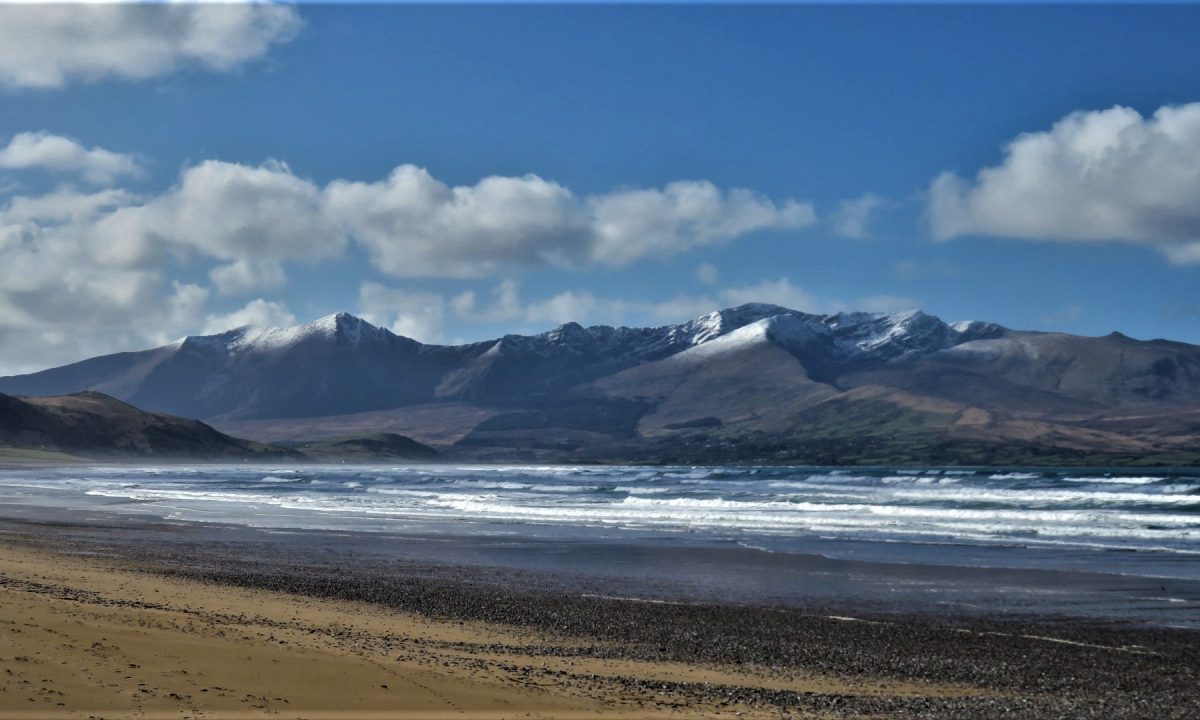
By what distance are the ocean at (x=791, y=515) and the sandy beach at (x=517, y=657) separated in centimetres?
1290

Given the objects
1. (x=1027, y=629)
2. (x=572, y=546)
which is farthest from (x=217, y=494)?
(x=1027, y=629)

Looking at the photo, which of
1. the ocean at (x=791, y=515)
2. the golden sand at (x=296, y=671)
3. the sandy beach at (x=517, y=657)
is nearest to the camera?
the golden sand at (x=296, y=671)

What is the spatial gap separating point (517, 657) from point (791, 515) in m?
38.6

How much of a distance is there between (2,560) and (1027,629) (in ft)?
73.9

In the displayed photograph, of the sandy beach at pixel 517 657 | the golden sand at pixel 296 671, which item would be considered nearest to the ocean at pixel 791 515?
the sandy beach at pixel 517 657

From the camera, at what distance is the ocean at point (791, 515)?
34719 millimetres

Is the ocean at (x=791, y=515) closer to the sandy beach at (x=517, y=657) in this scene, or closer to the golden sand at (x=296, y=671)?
the sandy beach at (x=517, y=657)

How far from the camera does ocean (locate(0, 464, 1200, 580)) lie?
3472 cm

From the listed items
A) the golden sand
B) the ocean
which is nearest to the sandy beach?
the golden sand

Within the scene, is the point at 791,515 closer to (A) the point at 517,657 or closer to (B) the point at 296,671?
(A) the point at 517,657

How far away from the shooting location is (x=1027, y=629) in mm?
A: 19359

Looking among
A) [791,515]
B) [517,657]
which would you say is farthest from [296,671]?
[791,515]

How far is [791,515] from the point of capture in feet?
173

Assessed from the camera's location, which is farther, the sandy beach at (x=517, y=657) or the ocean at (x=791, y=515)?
the ocean at (x=791, y=515)
